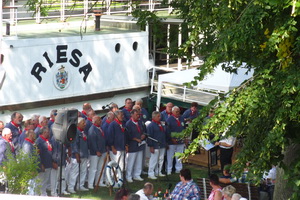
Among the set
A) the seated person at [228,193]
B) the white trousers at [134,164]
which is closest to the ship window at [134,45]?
the white trousers at [134,164]

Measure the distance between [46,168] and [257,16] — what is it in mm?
6801

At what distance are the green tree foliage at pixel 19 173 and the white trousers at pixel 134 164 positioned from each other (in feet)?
A: 12.3

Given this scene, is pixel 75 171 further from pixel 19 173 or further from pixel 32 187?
pixel 19 173

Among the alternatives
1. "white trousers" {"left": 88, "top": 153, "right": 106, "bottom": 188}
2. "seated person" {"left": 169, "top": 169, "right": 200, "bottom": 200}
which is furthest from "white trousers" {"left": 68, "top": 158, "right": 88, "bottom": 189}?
"seated person" {"left": 169, "top": 169, "right": 200, "bottom": 200}

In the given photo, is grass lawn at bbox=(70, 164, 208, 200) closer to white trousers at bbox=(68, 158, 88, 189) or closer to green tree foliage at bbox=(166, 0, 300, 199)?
white trousers at bbox=(68, 158, 88, 189)

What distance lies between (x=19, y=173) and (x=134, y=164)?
4.31 metres

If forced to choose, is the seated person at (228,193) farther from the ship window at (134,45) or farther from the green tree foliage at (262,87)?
the ship window at (134,45)

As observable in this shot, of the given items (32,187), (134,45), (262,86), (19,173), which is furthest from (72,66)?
(262,86)

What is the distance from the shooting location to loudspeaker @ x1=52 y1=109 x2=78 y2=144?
1141 cm

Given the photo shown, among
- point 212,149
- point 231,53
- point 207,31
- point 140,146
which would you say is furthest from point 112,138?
point 231,53

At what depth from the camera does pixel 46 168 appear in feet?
43.8

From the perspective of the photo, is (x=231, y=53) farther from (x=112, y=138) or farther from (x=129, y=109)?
(x=129, y=109)

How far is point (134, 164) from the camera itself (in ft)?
50.9

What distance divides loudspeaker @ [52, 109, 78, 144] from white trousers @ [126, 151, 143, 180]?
3.82 m
